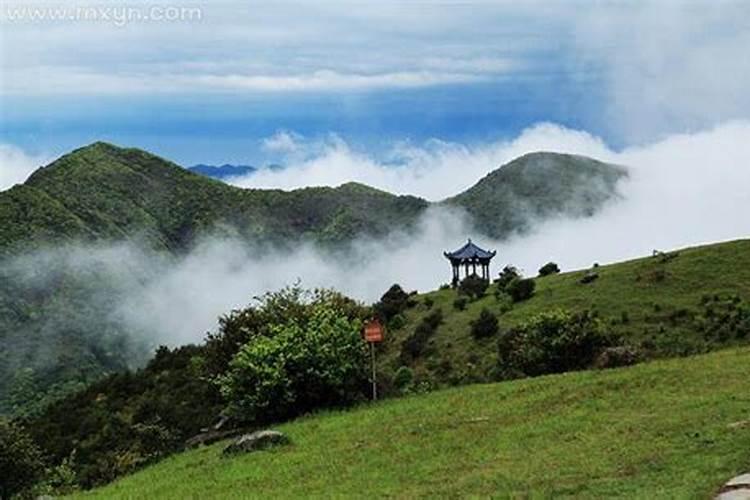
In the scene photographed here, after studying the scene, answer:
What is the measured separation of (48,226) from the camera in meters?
135

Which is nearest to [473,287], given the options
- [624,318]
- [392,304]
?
[392,304]

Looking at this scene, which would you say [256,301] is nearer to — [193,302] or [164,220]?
[193,302]

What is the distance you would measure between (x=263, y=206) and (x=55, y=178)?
44.3 meters

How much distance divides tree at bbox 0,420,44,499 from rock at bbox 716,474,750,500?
17497 millimetres

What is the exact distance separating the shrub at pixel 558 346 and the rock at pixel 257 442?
1218 centimetres

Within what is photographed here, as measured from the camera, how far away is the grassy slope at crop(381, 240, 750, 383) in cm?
4944

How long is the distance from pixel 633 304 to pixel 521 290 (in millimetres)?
8559

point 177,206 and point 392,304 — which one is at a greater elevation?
point 177,206

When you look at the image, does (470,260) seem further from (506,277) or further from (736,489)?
(736,489)

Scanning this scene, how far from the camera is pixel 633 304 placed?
54.6 m

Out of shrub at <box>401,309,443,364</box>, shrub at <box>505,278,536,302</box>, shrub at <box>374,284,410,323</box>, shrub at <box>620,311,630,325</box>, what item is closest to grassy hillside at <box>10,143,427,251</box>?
shrub at <box>374,284,410,323</box>

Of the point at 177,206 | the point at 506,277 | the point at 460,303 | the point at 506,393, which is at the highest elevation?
the point at 177,206

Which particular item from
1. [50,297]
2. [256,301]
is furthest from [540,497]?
[50,297]

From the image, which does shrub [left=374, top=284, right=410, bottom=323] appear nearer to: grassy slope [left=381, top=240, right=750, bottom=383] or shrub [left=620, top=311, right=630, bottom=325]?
grassy slope [left=381, top=240, right=750, bottom=383]
